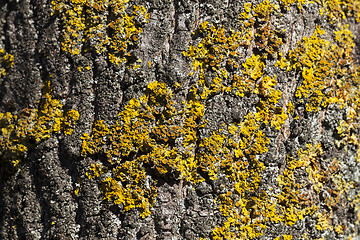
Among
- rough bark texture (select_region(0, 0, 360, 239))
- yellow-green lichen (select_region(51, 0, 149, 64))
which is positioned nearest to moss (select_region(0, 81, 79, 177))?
rough bark texture (select_region(0, 0, 360, 239))

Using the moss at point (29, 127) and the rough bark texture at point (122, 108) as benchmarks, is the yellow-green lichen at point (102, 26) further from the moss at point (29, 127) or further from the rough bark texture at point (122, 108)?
the moss at point (29, 127)

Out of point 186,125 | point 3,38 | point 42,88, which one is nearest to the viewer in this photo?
point 186,125

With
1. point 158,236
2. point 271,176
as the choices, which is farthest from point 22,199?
point 271,176

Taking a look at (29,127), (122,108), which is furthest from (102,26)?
(29,127)

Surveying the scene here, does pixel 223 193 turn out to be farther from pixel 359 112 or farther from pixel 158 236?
pixel 359 112

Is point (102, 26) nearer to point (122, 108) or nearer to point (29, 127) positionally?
point (122, 108)

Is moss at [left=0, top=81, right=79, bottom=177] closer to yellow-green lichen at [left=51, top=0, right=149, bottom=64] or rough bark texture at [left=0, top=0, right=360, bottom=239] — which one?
rough bark texture at [left=0, top=0, right=360, bottom=239]
